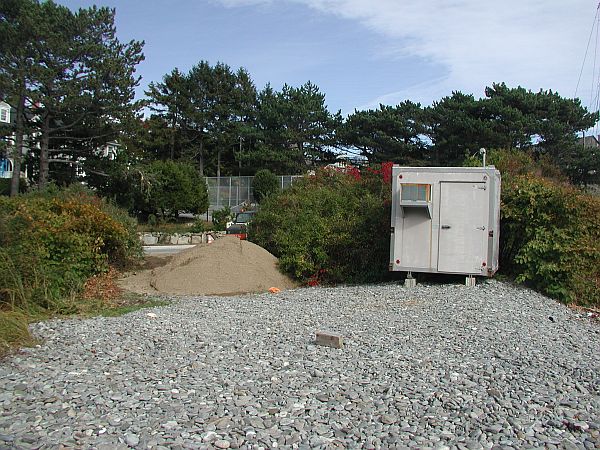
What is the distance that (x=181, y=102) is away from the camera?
5603cm

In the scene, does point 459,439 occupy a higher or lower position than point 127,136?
lower

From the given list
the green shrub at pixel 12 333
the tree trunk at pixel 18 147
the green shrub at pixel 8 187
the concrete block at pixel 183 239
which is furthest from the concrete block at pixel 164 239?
the green shrub at pixel 12 333

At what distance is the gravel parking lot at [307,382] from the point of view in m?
4.46

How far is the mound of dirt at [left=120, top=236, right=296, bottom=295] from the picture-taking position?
13305 mm

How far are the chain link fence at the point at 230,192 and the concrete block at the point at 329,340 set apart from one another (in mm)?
38711

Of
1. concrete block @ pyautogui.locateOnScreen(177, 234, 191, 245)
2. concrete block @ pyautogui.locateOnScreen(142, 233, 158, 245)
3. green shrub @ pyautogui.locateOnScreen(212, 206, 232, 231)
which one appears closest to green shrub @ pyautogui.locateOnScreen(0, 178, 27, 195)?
concrete block @ pyautogui.locateOnScreen(142, 233, 158, 245)

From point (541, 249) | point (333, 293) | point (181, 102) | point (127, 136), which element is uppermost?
point (181, 102)

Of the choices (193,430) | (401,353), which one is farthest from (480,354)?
(193,430)

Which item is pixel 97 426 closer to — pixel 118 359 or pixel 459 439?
pixel 118 359

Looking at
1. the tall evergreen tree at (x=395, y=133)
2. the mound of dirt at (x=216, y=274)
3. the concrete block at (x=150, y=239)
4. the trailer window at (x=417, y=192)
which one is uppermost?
the tall evergreen tree at (x=395, y=133)

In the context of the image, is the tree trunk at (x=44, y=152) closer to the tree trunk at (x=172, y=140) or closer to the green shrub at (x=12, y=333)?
the tree trunk at (x=172, y=140)

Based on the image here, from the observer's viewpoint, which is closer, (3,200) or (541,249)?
(541,249)

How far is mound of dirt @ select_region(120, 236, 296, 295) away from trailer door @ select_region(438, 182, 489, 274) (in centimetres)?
421

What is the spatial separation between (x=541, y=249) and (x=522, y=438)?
7.48 m
